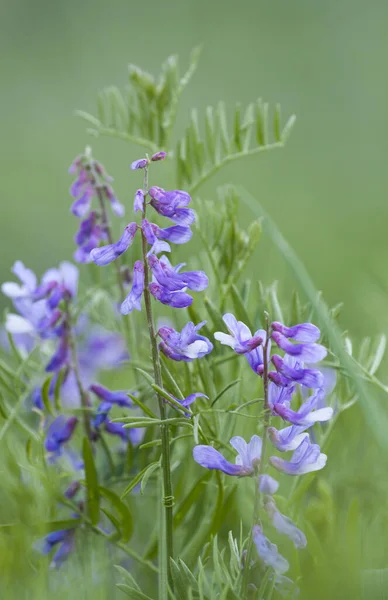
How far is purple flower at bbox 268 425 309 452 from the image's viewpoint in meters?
0.56

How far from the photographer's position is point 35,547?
2.35 feet

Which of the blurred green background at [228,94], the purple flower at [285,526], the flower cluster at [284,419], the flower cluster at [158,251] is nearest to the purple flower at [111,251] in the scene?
the flower cluster at [158,251]

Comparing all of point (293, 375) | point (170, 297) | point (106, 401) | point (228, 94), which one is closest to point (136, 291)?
point (170, 297)

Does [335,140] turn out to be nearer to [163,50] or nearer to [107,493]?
[163,50]

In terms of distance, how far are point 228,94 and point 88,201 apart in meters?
2.97

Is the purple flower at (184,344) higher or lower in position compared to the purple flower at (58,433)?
higher

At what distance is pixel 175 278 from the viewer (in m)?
0.60

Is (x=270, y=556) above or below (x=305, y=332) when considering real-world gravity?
below

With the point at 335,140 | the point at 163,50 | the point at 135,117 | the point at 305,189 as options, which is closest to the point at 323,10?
the point at 163,50

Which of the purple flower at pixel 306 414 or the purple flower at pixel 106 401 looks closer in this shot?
the purple flower at pixel 306 414

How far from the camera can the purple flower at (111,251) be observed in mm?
603

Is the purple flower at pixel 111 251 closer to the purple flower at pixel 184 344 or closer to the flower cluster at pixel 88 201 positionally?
the purple flower at pixel 184 344

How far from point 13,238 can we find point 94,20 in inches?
81.6

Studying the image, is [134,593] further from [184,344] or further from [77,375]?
[77,375]
